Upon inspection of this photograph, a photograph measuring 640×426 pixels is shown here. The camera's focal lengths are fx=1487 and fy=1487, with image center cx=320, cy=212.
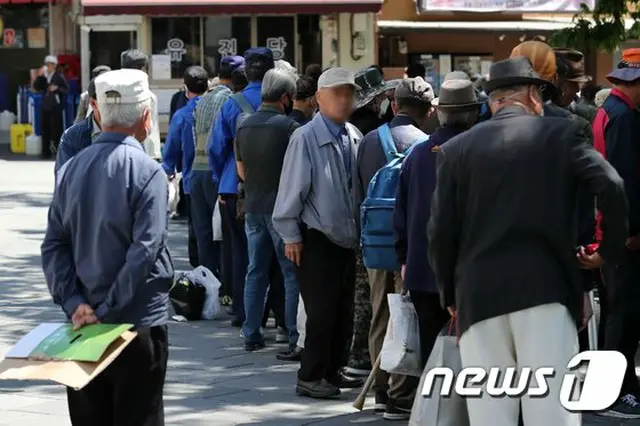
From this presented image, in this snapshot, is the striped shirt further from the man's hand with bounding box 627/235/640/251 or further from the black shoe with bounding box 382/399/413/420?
the man's hand with bounding box 627/235/640/251

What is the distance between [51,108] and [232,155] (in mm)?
17501

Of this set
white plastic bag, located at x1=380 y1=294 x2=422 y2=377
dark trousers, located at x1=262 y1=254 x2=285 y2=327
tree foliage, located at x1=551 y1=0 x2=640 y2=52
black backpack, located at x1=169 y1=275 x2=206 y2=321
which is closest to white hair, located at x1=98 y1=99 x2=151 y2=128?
white plastic bag, located at x1=380 y1=294 x2=422 y2=377

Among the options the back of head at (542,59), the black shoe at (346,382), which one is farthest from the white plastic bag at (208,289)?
the back of head at (542,59)

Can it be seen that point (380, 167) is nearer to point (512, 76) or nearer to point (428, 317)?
point (428, 317)

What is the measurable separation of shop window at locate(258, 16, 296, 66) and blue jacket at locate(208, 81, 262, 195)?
60.2 feet

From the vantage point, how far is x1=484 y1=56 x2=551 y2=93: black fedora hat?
19.3 ft

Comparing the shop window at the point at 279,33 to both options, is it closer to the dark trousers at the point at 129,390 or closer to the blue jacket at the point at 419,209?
the blue jacket at the point at 419,209

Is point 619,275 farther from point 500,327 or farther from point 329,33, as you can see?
point 329,33

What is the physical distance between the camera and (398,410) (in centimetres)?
821

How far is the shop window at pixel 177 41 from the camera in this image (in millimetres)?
29281

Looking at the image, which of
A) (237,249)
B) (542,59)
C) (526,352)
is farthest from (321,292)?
(526,352)

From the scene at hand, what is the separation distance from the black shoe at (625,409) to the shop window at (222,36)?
21.7m

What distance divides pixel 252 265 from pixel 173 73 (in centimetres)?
1934

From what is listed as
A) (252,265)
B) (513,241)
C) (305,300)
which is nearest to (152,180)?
(513,241)
